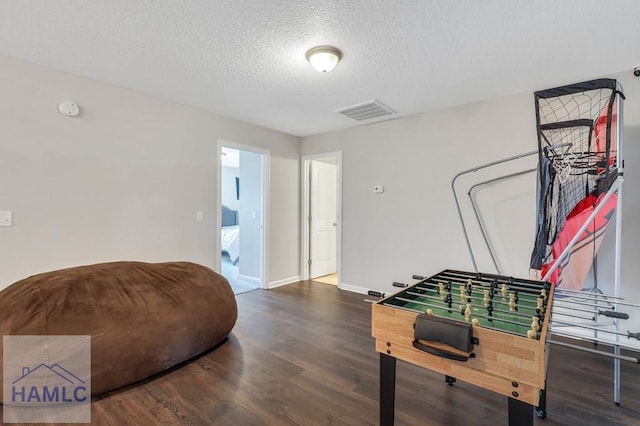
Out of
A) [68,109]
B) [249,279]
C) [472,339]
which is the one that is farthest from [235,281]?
[472,339]

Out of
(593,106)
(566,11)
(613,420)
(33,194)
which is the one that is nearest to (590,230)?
(593,106)

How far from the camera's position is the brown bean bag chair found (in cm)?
184

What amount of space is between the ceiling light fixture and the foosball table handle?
2040 millimetres

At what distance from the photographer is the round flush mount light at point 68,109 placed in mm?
2729

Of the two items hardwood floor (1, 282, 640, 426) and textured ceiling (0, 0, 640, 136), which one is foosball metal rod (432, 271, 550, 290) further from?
textured ceiling (0, 0, 640, 136)

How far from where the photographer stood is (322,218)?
17.6 ft

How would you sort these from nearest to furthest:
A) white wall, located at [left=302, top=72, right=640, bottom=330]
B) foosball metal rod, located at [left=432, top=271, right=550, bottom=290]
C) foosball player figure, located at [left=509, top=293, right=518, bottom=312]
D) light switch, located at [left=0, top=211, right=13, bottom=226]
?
foosball player figure, located at [left=509, top=293, right=518, bottom=312] → foosball metal rod, located at [left=432, top=271, right=550, bottom=290] → light switch, located at [left=0, top=211, right=13, bottom=226] → white wall, located at [left=302, top=72, right=640, bottom=330]

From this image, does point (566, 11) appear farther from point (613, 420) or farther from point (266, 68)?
point (613, 420)

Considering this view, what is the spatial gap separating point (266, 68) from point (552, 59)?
7.79 feet

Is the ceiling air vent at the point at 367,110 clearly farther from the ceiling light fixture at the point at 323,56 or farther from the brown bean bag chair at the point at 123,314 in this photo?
the brown bean bag chair at the point at 123,314

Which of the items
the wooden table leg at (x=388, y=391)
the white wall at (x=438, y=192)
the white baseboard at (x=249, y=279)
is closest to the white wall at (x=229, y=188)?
the white baseboard at (x=249, y=279)

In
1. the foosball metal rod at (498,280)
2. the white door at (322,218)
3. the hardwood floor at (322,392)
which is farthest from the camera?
the white door at (322,218)

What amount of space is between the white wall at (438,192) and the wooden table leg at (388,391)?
2423 mm

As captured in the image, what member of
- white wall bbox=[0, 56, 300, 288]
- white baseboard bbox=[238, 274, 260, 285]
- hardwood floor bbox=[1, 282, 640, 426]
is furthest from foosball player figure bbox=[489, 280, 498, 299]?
white baseboard bbox=[238, 274, 260, 285]
